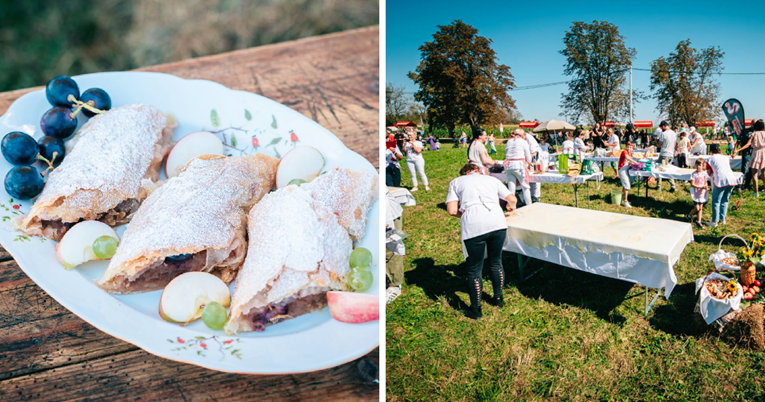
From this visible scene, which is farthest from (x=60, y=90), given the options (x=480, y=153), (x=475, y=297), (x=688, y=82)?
(x=688, y=82)

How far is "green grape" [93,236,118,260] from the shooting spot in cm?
138

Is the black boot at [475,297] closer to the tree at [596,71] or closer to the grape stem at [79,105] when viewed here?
the tree at [596,71]

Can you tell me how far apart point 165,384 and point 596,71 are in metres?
1.64

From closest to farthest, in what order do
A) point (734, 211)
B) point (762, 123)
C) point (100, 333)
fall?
point (100, 333) < point (762, 123) < point (734, 211)

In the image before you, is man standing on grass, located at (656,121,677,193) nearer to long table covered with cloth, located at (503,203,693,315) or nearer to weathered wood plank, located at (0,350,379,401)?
long table covered with cloth, located at (503,203,693,315)

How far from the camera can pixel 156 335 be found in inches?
45.7

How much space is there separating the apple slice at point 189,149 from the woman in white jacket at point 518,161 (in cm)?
110

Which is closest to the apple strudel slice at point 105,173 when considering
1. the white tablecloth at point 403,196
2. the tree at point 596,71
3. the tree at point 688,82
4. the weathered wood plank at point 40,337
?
the weathered wood plank at point 40,337

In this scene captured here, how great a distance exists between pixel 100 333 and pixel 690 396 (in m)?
1.82

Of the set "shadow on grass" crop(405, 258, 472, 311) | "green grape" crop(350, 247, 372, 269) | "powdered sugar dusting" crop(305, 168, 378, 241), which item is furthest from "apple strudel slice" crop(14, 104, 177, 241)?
"shadow on grass" crop(405, 258, 472, 311)

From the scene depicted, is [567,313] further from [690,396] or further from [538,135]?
[538,135]

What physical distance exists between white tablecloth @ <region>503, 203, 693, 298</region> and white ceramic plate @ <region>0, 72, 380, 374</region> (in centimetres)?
84

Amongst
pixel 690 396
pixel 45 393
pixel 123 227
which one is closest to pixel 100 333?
pixel 45 393

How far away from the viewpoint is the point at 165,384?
51.1 inches
